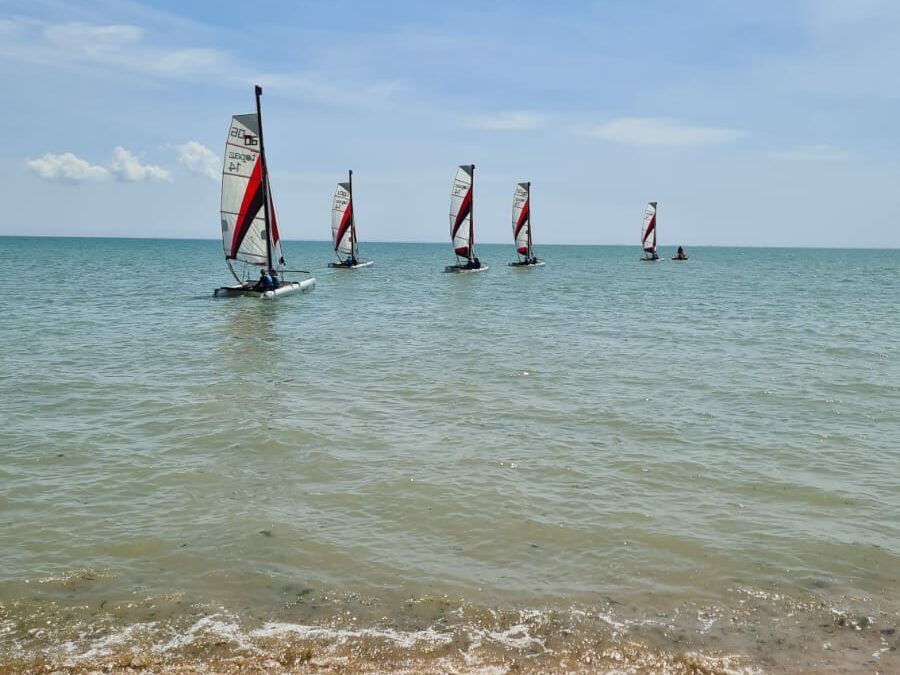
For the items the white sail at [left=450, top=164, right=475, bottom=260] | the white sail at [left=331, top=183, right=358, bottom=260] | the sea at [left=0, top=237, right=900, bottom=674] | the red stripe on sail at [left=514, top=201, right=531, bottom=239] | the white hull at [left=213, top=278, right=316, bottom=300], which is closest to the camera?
the sea at [left=0, top=237, right=900, bottom=674]

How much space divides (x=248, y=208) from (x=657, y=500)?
28016mm

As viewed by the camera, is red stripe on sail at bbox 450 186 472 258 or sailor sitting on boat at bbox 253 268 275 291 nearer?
sailor sitting on boat at bbox 253 268 275 291

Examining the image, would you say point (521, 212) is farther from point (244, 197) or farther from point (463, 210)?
point (244, 197)

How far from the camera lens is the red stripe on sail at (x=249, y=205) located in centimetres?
3231

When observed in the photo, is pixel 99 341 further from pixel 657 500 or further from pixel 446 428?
pixel 657 500

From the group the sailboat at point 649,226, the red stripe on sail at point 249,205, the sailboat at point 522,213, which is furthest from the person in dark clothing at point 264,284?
the sailboat at point 649,226

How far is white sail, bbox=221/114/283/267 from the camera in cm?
3155

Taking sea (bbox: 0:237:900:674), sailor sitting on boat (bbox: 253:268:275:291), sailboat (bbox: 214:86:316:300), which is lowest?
sea (bbox: 0:237:900:674)

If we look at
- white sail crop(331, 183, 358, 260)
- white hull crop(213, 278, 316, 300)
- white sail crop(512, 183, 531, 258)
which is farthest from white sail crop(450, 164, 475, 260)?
white hull crop(213, 278, 316, 300)

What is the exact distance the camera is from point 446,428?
38.7ft

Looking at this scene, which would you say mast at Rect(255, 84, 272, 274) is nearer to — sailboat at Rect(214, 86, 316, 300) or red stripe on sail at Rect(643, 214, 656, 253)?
sailboat at Rect(214, 86, 316, 300)

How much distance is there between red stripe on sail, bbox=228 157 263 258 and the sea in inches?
596

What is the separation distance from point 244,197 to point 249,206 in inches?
18.2

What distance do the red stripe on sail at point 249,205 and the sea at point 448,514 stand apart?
49.7 ft
